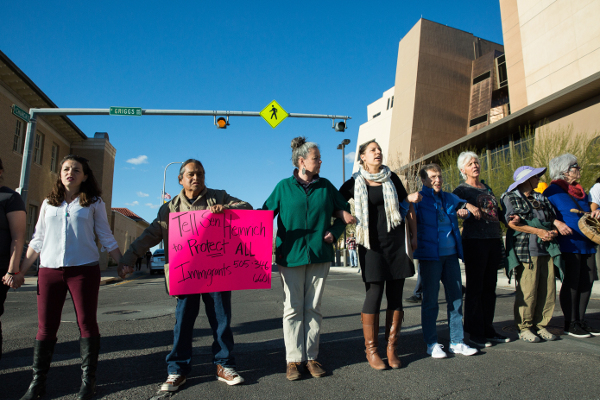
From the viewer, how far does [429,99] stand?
41250 millimetres

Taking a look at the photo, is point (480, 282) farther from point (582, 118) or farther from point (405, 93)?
point (405, 93)

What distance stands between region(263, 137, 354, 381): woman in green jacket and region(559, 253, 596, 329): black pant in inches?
117

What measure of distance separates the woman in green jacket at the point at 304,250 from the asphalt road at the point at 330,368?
0.29 meters

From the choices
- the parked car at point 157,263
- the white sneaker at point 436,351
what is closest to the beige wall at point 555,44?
the white sneaker at point 436,351

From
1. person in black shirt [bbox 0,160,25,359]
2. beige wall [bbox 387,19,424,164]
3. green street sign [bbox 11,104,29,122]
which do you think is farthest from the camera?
beige wall [bbox 387,19,424,164]

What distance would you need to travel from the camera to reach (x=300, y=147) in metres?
3.81

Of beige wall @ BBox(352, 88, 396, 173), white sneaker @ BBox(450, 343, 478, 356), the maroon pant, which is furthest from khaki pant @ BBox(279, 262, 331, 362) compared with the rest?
beige wall @ BBox(352, 88, 396, 173)

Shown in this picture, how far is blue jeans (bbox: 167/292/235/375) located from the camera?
125 inches

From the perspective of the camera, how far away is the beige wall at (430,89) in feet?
134

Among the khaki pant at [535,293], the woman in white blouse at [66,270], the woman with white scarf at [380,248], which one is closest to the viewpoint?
the woman in white blouse at [66,270]

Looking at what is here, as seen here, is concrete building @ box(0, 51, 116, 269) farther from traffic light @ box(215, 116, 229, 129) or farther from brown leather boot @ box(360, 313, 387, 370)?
brown leather boot @ box(360, 313, 387, 370)

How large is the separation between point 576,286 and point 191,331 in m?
4.29

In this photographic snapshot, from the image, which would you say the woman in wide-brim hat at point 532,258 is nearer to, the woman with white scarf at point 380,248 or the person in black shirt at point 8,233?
the woman with white scarf at point 380,248

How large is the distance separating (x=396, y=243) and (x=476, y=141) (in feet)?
98.3
